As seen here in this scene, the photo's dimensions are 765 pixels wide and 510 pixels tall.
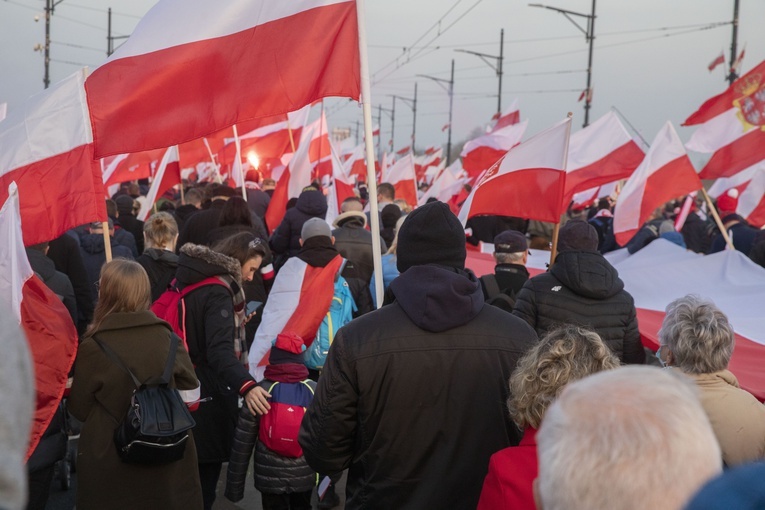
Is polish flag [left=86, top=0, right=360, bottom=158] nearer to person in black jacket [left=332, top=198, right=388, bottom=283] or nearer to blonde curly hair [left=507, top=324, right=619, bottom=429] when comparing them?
blonde curly hair [left=507, top=324, right=619, bottom=429]

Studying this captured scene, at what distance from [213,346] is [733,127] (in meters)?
6.54

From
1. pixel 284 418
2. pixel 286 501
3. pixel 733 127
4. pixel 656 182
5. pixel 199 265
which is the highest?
pixel 733 127

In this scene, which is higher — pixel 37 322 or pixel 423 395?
pixel 37 322

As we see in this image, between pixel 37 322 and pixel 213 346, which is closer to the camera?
pixel 37 322

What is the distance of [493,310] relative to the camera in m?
3.17

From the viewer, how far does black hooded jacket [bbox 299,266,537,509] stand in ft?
9.83

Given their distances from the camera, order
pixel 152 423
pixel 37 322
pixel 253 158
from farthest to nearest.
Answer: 1. pixel 253 158
2. pixel 37 322
3. pixel 152 423

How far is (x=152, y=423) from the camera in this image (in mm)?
3680

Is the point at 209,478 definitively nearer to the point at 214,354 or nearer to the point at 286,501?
the point at 286,501

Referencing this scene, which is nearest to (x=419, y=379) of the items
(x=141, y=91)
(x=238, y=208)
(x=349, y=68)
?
(x=349, y=68)

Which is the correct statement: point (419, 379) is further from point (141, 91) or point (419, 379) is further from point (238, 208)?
point (238, 208)

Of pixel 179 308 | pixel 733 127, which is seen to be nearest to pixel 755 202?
pixel 733 127

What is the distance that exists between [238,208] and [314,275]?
250cm

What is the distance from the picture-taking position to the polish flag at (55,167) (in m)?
4.80
